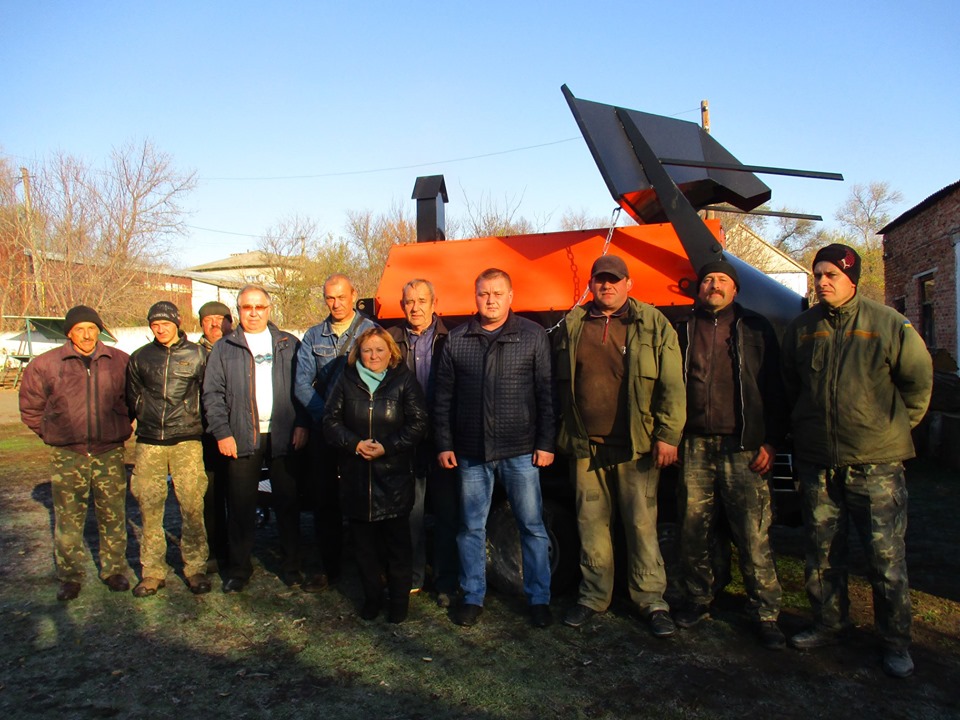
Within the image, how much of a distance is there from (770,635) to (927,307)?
61.7ft

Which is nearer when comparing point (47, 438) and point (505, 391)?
point (505, 391)

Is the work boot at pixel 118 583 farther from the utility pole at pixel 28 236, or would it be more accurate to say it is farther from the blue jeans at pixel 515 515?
the utility pole at pixel 28 236

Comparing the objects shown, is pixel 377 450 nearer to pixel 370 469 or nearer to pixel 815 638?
pixel 370 469

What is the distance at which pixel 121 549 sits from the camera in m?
4.84

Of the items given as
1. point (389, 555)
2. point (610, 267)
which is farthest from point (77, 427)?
point (610, 267)

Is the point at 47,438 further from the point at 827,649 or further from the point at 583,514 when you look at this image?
the point at 827,649

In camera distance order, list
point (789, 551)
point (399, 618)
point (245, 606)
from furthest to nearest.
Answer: point (789, 551), point (245, 606), point (399, 618)

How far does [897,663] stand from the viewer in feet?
11.0

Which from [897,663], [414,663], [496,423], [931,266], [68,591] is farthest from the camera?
[931,266]

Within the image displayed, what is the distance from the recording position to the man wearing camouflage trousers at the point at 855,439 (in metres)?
3.42

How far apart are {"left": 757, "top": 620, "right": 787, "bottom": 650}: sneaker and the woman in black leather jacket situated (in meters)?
2.01

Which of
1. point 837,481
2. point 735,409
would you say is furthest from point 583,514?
point 837,481

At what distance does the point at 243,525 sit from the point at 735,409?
3.29 metres

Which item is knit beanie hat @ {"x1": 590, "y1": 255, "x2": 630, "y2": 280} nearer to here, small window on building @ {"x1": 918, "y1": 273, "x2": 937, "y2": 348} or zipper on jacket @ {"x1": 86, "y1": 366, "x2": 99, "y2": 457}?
zipper on jacket @ {"x1": 86, "y1": 366, "x2": 99, "y2": 457}
